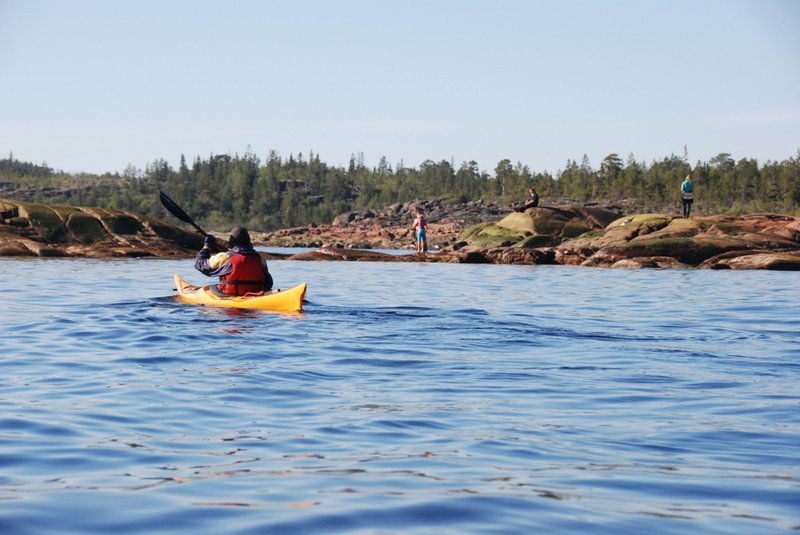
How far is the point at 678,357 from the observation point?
10.9 m

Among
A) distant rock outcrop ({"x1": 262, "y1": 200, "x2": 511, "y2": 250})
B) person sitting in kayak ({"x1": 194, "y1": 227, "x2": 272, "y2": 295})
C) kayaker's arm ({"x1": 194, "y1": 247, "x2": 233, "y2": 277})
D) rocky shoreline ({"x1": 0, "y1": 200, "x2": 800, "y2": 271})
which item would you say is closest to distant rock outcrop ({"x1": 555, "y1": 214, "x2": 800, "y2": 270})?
rocky shoreline ({"x1": 0, "y1": 200, "x2": 800, "y2": 271})

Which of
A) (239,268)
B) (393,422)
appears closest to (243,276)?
(239,268)

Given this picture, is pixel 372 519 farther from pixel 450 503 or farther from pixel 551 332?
pixel 551 332

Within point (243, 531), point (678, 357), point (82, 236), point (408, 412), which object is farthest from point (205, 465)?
point (82, 236)

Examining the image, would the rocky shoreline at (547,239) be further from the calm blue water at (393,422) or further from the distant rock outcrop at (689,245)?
the calm blue water at (393,422)

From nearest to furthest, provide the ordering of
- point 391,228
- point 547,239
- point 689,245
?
point 689,245
point 547,239
point 391,228

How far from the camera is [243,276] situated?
50.6 feet

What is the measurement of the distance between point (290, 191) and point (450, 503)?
14782 centimetres

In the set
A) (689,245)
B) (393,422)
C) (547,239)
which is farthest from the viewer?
(547,239)

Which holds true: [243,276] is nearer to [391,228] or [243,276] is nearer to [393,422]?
[393,422]

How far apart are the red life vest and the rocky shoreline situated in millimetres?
17967

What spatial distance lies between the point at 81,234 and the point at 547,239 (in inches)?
715

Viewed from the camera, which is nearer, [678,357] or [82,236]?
[678,357]

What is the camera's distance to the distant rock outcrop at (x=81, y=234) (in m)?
31.8
